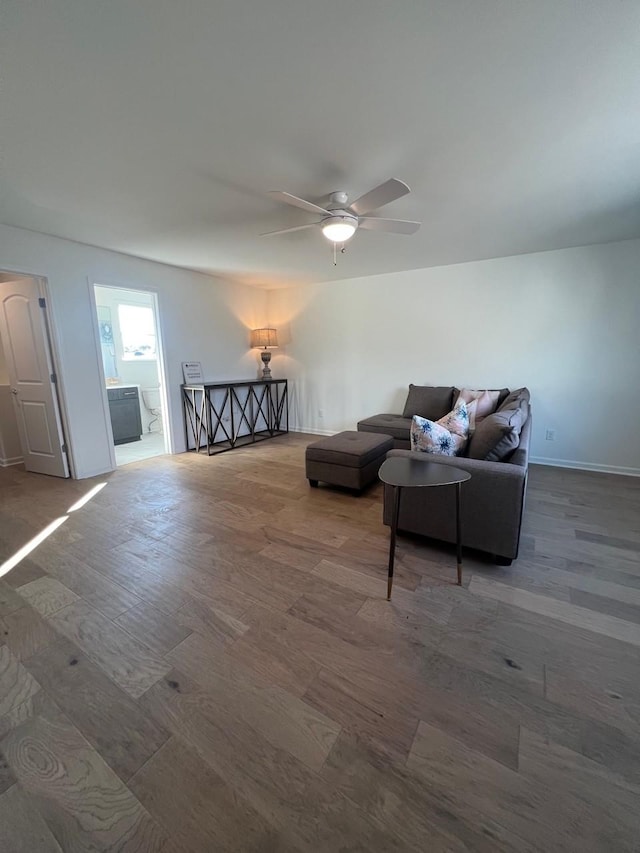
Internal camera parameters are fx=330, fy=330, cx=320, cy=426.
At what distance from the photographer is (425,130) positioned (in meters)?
1.68

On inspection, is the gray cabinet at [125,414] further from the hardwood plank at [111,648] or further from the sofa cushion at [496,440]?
the sofa cushion at [496,440]

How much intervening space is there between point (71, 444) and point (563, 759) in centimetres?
432

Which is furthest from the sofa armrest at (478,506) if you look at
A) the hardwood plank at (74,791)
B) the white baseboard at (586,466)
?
the white baseboard at (586,466)

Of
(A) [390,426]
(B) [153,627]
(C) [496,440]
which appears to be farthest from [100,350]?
(C) [496,440]

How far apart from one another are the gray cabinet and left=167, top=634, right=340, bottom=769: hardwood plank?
449cm

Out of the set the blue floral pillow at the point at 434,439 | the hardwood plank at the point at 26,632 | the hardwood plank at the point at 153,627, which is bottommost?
the hardwood plank at the point at 26,632

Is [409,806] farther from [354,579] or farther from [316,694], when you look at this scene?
[354,579]

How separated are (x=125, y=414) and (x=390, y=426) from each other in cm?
413

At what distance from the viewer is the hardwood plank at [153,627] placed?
1507 mm

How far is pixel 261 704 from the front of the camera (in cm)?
123

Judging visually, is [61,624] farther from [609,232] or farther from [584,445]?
[609,232]

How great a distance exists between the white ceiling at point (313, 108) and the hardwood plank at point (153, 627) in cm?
240

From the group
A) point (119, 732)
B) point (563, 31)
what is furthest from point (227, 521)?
point (563, 31)

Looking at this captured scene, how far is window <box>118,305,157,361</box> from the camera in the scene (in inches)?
225
